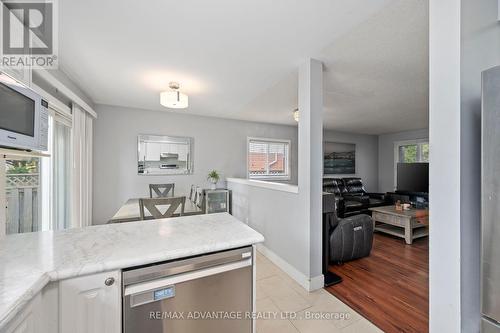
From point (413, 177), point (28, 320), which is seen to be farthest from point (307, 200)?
point (413, 177)

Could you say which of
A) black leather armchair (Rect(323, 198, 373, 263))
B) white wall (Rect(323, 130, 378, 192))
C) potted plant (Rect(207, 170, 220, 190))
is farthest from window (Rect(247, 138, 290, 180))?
black leather armchair (Rect(323, 198, 373, 263))

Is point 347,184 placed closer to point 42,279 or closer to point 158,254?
point 158,254

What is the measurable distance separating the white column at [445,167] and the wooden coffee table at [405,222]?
2740 mm

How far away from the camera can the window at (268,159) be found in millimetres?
4914

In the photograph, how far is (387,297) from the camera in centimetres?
192

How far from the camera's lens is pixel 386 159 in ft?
20.9

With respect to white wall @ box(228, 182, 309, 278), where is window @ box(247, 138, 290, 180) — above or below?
above

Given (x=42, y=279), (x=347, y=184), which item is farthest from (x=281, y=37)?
(x=347, y=184)

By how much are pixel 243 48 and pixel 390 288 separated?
288 cm

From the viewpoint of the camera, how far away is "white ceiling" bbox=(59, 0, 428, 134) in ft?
4.80

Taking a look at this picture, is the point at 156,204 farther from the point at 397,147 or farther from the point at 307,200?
the point at 397,147

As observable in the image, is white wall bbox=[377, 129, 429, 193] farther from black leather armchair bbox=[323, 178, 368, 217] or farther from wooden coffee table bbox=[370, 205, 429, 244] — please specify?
wooden coffee table bbox=[370, 205, 429, 244]

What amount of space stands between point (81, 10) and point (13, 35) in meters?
0.55

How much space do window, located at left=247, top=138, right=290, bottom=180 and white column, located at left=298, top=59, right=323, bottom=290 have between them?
2.79 meters
